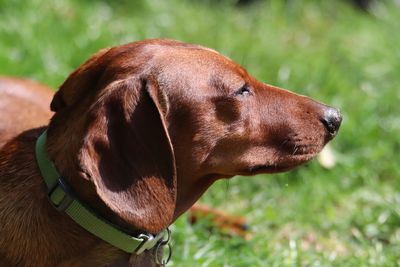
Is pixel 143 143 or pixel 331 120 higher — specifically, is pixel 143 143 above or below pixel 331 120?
above

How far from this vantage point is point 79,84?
307cm

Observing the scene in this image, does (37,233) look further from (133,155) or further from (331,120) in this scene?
(331,120)

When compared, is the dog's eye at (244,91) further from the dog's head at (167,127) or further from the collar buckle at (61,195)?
the collar buckle at (61,195)

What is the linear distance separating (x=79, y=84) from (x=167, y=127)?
1.32ft

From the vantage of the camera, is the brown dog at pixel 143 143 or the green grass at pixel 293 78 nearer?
the brown dog at pixel 143 143

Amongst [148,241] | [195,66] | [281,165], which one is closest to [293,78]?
[281,165]

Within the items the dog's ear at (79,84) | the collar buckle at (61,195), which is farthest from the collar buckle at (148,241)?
the dog's ear at (79,84)

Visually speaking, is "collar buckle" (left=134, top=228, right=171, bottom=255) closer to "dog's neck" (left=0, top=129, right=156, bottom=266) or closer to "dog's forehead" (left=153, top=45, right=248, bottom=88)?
"dog's neck" (left=0, top=129, right=156, bottom=266)

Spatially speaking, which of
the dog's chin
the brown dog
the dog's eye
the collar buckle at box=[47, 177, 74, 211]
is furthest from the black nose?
the collar buckle at box=[47, 177, 74, 211]

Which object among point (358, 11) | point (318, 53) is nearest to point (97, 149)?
point (318, 53)

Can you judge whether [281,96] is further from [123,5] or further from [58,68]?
[123,5]

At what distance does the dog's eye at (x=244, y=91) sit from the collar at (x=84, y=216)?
696mm

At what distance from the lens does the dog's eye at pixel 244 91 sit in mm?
3194

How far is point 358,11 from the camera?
8.56m
